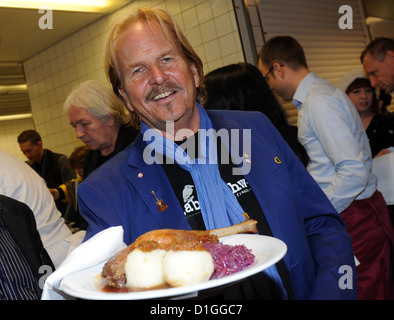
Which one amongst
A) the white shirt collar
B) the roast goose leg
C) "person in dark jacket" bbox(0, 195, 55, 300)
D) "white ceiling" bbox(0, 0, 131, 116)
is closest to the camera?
the roast goose leg

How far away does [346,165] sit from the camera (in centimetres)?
255

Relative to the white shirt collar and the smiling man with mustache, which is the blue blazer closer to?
the smiling man with mustache

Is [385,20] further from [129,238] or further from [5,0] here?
[129,238]

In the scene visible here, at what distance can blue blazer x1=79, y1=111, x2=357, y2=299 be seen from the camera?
1.37 m

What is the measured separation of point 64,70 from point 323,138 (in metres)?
4.93

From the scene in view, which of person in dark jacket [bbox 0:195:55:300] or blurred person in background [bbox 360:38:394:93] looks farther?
blurred person in background [bbox 360:38:394:93]

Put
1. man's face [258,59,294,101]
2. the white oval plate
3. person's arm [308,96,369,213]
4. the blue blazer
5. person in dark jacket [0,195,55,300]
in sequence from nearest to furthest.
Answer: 1. the white oval plate
2. the blue blazer
3. person in dark jacket [0,195,55,300]
4. person's arm [308,96,369,213]
5. man's face [258,59,294,101]

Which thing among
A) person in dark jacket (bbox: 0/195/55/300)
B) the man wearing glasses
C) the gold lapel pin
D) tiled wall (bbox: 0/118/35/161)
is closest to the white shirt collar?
the man wearing glasses

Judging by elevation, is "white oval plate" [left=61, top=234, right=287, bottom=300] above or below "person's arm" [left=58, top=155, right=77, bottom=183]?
below

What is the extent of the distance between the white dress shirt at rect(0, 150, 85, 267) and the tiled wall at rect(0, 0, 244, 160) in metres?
2.86

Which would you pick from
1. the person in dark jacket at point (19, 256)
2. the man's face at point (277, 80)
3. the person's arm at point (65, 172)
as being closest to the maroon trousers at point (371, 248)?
the man's face at point (277, 80)

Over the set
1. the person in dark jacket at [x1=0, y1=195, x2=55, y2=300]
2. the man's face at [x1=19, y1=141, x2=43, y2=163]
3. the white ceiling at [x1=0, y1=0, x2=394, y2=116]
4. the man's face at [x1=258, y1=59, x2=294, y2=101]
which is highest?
the white ceiling at [x1=0, y1=0, x2=394, y2=116]

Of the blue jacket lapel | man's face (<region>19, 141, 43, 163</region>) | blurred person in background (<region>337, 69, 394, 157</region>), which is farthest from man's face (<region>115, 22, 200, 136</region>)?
man's face (<region>19, 141, 43, 163</region>)
